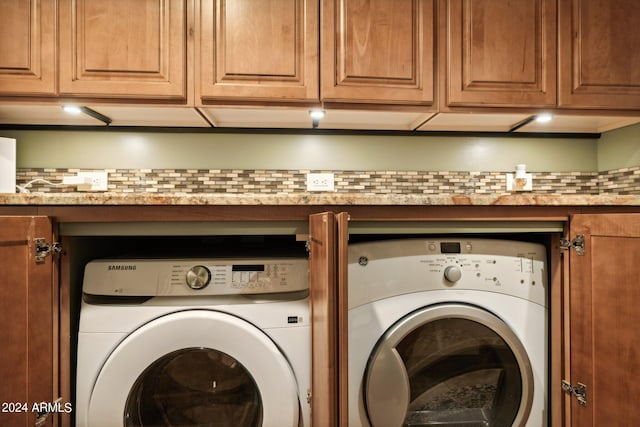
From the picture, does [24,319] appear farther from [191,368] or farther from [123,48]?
[123,48]

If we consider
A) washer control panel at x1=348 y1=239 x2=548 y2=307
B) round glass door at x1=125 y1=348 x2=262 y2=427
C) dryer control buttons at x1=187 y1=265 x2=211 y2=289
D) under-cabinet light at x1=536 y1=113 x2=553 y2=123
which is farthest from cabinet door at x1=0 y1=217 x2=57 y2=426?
under-cabinet light at x1=536 y1=113 x2=553 y2=123

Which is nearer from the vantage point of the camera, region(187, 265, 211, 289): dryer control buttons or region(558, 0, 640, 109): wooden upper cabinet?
region(187, 265, 211, 289): dryer control buttons

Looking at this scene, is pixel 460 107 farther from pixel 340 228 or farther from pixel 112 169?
pixel 112 169

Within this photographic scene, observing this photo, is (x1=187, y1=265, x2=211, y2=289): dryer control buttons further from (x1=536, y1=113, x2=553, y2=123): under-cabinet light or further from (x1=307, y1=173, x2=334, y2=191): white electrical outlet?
→ (x1=536, y1=113, x2=553, y2=123): under-cabinet light

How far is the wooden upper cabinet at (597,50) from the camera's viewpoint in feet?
4.13

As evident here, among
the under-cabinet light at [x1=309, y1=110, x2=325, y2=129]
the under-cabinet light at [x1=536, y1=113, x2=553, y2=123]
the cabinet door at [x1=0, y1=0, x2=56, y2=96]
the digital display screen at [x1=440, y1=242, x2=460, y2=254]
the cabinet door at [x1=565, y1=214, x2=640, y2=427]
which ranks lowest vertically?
the cabinet door at [x1=565, y1=214, x2=640, y2=427]

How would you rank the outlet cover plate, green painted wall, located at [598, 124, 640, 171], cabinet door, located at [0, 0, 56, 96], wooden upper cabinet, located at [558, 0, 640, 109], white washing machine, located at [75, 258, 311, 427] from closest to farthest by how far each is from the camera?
white washing machine, located at [75, 258, 311, 427], cabinet door, located at [0, 0, 56, 96], wooden upper cabinet, located at [558, 0, 640, 109], green painted wall, located at [598, 124, 640, 171], the outlet cover plate

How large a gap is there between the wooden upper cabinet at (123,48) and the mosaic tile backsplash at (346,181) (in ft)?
1.38

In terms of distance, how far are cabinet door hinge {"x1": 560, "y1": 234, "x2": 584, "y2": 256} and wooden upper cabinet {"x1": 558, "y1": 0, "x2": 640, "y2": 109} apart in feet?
1.97

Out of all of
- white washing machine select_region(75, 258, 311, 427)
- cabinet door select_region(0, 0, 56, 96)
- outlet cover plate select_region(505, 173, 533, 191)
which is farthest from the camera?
outlet cover plate select_region(505, 173, 533, 191)

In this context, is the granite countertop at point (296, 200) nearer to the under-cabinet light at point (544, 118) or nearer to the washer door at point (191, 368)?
the washer door at point (191, 368)

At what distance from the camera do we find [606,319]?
91 centimetres

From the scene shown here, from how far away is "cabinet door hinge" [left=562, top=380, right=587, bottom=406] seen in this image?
95cm

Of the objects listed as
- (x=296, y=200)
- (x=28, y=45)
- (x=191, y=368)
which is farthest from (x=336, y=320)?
(x=28, y=45)
